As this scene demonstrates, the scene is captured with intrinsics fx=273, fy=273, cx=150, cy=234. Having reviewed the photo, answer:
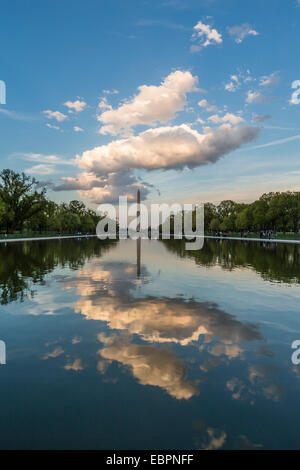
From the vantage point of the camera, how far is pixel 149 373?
535 centimetres

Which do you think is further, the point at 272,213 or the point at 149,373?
the point at 272,213

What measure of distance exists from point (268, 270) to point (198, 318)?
38.4ft

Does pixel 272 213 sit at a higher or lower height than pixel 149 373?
higher

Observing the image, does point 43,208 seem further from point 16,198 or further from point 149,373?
point 149,373

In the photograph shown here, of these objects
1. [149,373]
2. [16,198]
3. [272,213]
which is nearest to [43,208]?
[16,198]

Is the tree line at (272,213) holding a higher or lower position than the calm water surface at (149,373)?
higher

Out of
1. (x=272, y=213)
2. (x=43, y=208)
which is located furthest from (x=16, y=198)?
(x=272, y=213)

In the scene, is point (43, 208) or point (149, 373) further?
point (43, 208)

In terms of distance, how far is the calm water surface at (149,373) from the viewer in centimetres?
383

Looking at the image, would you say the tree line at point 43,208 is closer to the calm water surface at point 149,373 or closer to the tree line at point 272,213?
the tree line at point 272,213

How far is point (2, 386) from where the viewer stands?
5.00 m

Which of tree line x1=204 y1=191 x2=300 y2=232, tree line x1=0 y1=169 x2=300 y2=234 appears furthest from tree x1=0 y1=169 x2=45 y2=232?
tree line x1=204 y1=191 x2=300 y2=232

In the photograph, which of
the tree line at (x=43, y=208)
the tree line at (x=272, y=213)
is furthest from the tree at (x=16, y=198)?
the tree line at (x=272, y=213)
